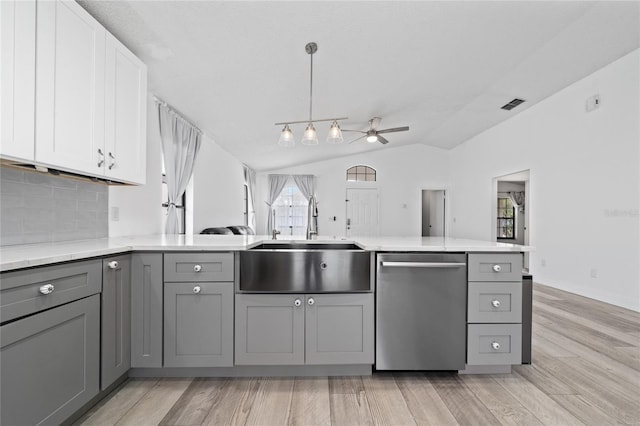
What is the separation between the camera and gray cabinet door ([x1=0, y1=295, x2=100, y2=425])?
1029mm

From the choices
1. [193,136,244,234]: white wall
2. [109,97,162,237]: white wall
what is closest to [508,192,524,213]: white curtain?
[193,136,244,234]: white wall

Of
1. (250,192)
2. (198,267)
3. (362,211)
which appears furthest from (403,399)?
(362,211)

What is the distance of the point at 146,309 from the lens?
5.62 feet

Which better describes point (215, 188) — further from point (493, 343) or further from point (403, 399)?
point (493, 343)

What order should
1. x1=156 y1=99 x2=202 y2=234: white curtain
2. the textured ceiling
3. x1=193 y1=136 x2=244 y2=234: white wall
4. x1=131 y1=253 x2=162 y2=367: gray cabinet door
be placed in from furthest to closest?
x1=193 y1=136 x2=244 y2=234: white wall, x1=156 y1=99 x2=202 y2=234: white curtain, the textured ceiling, x1=131 y1=253 x2=162 y2=367: gray cabinet door

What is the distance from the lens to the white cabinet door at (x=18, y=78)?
1.17 m

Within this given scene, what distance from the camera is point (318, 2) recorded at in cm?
198

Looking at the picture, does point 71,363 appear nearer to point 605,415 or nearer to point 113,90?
point 113,90

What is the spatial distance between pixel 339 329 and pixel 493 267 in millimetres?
1046

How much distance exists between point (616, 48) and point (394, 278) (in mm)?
4087

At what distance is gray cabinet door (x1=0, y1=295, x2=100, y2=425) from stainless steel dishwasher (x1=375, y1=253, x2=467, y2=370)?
5.03 feet

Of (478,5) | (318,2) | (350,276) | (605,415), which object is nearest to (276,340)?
(350,276)

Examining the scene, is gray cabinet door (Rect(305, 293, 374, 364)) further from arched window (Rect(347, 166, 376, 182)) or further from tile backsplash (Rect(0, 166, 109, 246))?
arched window (Rect(347, 166, 376, 182))

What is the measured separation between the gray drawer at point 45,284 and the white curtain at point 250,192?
5.24m
